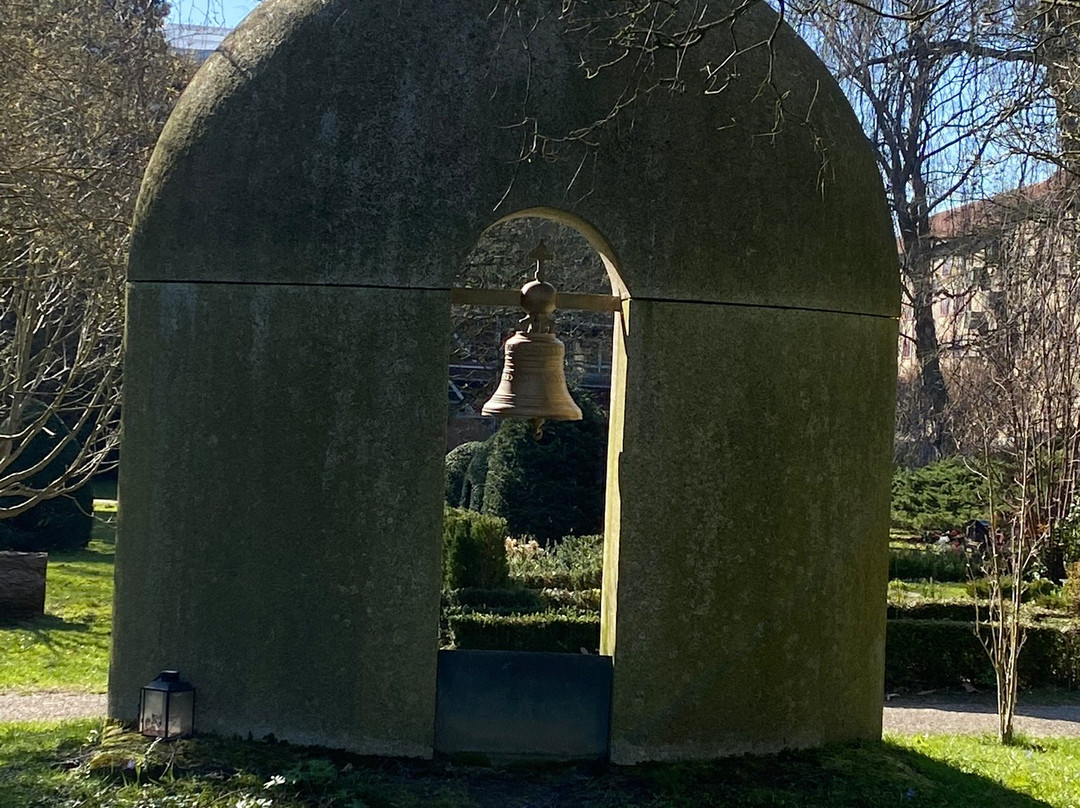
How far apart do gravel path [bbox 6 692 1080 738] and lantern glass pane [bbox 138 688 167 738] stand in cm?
420

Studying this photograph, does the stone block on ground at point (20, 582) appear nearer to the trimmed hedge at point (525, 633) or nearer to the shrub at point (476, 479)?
the trimmed hedge at point (525, 633)

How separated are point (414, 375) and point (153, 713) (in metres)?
2.01

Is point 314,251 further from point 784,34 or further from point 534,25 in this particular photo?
point 784,34

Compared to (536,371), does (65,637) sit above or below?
below

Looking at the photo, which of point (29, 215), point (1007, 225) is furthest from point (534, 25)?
point (1007, 225)

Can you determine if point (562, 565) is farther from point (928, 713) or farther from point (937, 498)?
point (937, 498)

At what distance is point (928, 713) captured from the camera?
11.5m

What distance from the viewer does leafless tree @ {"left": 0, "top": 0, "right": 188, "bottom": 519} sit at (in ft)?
33.3

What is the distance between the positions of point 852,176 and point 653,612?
245cm

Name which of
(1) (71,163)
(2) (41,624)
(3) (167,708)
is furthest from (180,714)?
(2) (41,624)

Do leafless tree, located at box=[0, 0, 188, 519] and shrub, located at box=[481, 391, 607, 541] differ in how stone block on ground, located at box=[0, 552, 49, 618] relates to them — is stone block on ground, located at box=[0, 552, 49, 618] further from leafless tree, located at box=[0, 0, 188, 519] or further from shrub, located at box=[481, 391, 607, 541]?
shrub, located at box=[481, 391, 607, 541]

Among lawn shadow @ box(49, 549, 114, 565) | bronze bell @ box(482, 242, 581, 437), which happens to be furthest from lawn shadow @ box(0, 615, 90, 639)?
bronze bell @ box(482, 242, 581, 437)

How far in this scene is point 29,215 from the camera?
35.3ft

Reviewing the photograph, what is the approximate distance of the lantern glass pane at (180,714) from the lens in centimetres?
558
